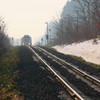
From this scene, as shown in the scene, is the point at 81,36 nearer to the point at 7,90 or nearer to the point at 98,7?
the point at 98,7

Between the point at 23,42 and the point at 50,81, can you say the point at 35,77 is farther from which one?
the point at 23,42

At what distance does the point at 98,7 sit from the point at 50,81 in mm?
Answer: 24399

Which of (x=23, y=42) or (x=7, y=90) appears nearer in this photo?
(x=7, y=90)

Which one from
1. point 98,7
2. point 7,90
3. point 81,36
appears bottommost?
point 7,90

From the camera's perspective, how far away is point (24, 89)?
37.4 ft

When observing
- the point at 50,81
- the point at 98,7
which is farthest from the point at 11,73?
the point at 98,7

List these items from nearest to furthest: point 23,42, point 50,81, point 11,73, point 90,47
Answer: point 50,81
point 11,73
point 90,47
point 23,42

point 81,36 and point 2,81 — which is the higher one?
point 81,36

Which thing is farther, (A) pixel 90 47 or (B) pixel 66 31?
(B) pixel 66 31

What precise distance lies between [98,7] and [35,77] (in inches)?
919

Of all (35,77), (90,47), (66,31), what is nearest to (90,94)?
(35,77)

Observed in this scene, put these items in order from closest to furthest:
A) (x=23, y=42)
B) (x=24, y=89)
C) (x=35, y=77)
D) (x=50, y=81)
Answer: (x=24, y=89) → (x=50, y=81) → (x=35, y=77) → (x=23, y=42)

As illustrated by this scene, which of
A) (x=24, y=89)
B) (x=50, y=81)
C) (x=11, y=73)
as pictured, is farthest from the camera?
(x=11, y=73)

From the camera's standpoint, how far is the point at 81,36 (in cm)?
4091
